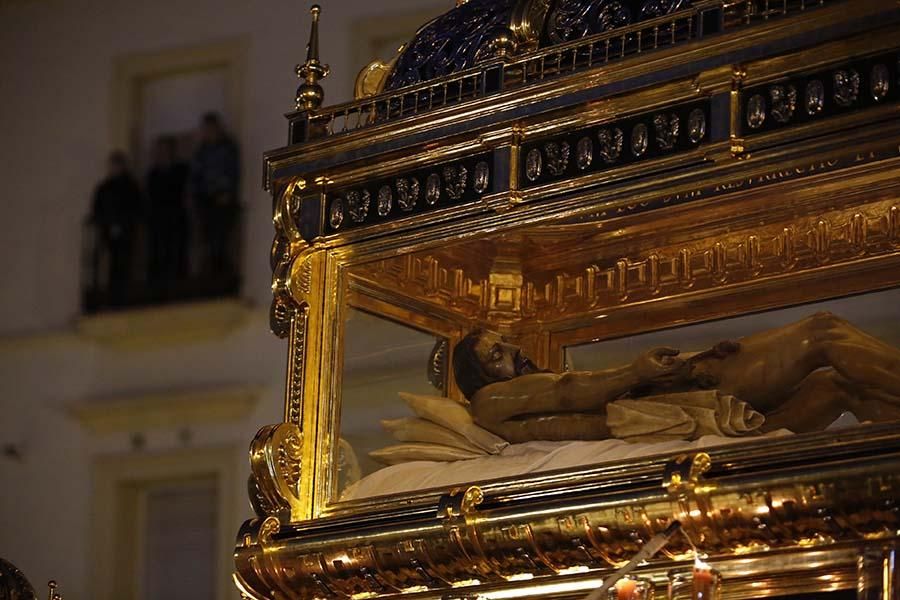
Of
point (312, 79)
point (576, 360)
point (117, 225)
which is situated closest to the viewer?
point (576, 360)

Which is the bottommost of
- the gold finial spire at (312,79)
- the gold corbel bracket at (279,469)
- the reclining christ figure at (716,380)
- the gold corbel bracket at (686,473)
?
the gold corbel bracket at (686,473)

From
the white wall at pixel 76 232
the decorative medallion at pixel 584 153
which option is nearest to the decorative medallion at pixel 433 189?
the decorative medallion at pixel 584 153

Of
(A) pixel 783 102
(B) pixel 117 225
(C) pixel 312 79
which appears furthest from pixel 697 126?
(B) pixel 117 225

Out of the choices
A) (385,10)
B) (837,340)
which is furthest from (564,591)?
(385,10)

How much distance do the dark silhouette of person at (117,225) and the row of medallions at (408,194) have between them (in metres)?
8.19

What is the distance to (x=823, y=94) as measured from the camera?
217 inches

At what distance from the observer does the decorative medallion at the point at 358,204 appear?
6.49 m

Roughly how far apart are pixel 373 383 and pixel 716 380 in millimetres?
1095

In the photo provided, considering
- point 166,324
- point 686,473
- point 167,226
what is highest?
point 167,226

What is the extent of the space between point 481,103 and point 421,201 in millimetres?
359

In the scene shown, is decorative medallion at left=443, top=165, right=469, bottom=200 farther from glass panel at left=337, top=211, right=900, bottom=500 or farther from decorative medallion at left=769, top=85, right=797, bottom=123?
decorative medallion at left=769, top=85, right=797, bottom=123

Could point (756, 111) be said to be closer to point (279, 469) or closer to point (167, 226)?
point (279, 469)

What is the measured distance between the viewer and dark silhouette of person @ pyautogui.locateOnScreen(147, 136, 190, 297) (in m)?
14.4

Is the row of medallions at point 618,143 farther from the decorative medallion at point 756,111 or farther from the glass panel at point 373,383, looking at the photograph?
the glass panel at point 373,383
